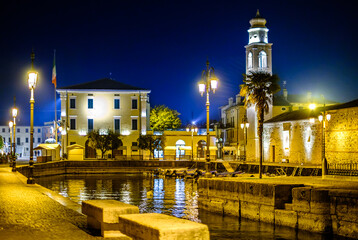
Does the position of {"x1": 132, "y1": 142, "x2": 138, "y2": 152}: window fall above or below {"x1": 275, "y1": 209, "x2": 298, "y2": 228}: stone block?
above

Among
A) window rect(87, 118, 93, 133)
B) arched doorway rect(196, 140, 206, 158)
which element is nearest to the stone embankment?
arched doorway rect(196, 140, 206, 158)

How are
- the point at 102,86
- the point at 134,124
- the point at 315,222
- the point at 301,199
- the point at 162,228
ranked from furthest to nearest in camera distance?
the point at 102,86 < the point at 134,124 < the point at 301,199 < the point at 315,222 < the point at 162,228

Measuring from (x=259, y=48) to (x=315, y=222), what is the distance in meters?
51.8

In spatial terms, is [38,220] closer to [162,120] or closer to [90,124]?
[90,124]

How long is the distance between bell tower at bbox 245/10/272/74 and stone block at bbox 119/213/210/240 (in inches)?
2403

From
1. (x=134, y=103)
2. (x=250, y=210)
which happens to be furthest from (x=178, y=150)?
(x=250, y=210)

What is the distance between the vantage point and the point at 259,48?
68312 millimetres

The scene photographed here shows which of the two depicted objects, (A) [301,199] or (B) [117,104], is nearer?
(A) [301,199]

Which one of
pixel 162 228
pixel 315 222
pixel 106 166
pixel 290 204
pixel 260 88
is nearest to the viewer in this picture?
pixel 162 228

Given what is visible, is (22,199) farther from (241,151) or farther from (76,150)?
(241,151)

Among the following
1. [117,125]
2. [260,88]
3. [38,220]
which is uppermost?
[260,88]

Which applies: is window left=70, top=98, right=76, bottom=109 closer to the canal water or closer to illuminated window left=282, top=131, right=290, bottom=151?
illuminated window left=282, top=131, right=290, bottom=151

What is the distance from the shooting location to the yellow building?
2749 inches

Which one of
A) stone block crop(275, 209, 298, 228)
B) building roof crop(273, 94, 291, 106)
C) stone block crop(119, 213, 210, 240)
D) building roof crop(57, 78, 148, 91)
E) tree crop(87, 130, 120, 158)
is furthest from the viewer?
building roof crop(57, 78, 148, 91)
